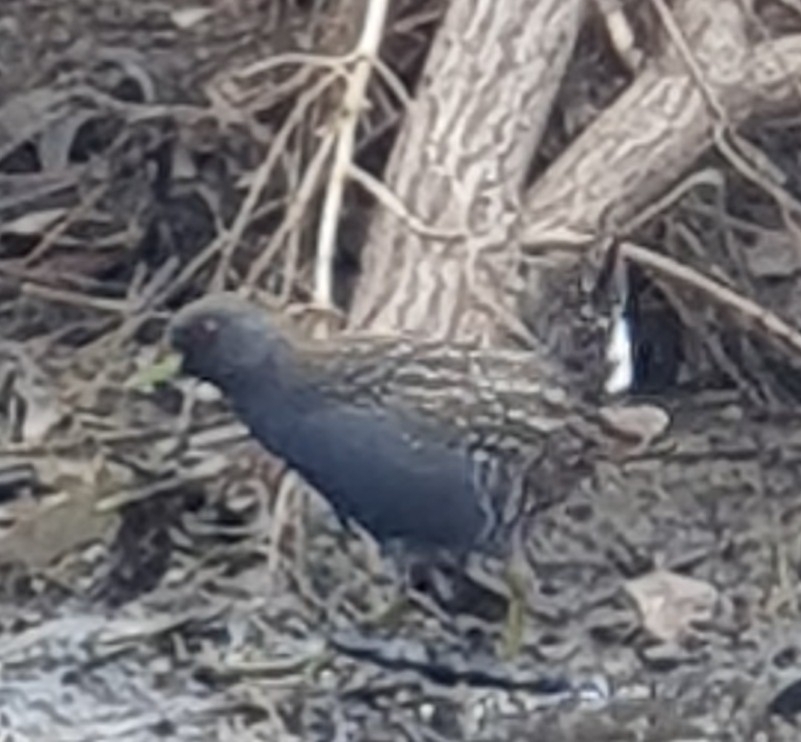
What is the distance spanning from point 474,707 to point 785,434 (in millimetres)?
900

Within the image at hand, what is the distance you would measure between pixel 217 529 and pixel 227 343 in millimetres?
469

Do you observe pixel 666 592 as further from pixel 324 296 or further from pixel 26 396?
pixel 26 396

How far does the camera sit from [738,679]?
14.1 ft

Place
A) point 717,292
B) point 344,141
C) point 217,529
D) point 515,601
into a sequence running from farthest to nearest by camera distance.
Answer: point 717,292 < point 344,141 < point 217,529 < point 515,601

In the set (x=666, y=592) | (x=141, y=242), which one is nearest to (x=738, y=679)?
(x=666, y=592)

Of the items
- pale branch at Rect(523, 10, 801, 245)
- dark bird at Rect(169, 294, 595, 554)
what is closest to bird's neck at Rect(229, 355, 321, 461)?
dark bird at Rect(169, 294, 595, 554)

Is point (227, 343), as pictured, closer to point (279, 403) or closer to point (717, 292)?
point (279, 403)

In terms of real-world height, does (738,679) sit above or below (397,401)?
below

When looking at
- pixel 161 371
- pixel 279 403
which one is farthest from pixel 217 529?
pixel 279 403

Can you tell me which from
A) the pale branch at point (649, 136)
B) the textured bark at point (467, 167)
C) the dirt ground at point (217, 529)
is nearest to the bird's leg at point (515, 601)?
the dirt ground at point (217, 529)

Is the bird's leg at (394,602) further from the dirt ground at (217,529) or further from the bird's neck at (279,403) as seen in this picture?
the bird's neck at (279,403)

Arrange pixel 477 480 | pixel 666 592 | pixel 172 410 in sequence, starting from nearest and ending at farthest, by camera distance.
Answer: pixel 477 480 < pixel 666 592 < pixel 172 410

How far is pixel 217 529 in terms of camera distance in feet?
15.2

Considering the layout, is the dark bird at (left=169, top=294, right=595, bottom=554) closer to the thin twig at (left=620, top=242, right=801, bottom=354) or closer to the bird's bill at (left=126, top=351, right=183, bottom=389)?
the bird's bill at (left=126, top=351, right=183, bottom=389)
